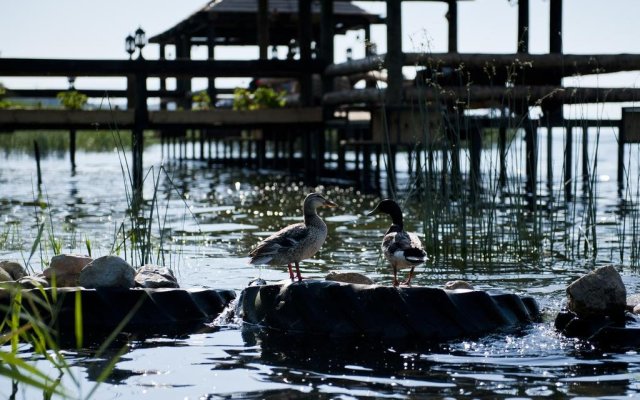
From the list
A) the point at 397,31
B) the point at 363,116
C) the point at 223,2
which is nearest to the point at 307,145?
the point at 363,116

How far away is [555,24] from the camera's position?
63.4ft

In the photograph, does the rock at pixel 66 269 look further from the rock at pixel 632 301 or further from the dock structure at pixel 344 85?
the dock structure at pixel 344 85

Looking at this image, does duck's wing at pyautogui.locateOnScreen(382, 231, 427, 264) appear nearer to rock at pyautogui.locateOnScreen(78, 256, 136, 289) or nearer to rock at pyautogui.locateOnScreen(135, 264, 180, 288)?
rock at pyautogui.locateOnScreen(135, 264, 180, 288)

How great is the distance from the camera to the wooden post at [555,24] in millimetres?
19141

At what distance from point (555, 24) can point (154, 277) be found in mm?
12690

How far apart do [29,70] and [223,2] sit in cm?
800

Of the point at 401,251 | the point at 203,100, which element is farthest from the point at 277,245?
the point at 203,100

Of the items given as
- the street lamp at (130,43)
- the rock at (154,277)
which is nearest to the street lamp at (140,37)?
the street lamp at (130,43)

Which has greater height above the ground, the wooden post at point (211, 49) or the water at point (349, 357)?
the wooden post at point (211, 49)

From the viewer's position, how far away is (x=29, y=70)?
1983 centimetres

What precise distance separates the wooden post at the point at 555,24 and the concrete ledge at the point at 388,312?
41.1ft

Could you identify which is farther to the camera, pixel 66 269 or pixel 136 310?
pixel 66 269

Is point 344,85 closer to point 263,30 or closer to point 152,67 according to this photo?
point 263,30

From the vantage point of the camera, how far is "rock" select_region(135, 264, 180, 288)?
320 inches
